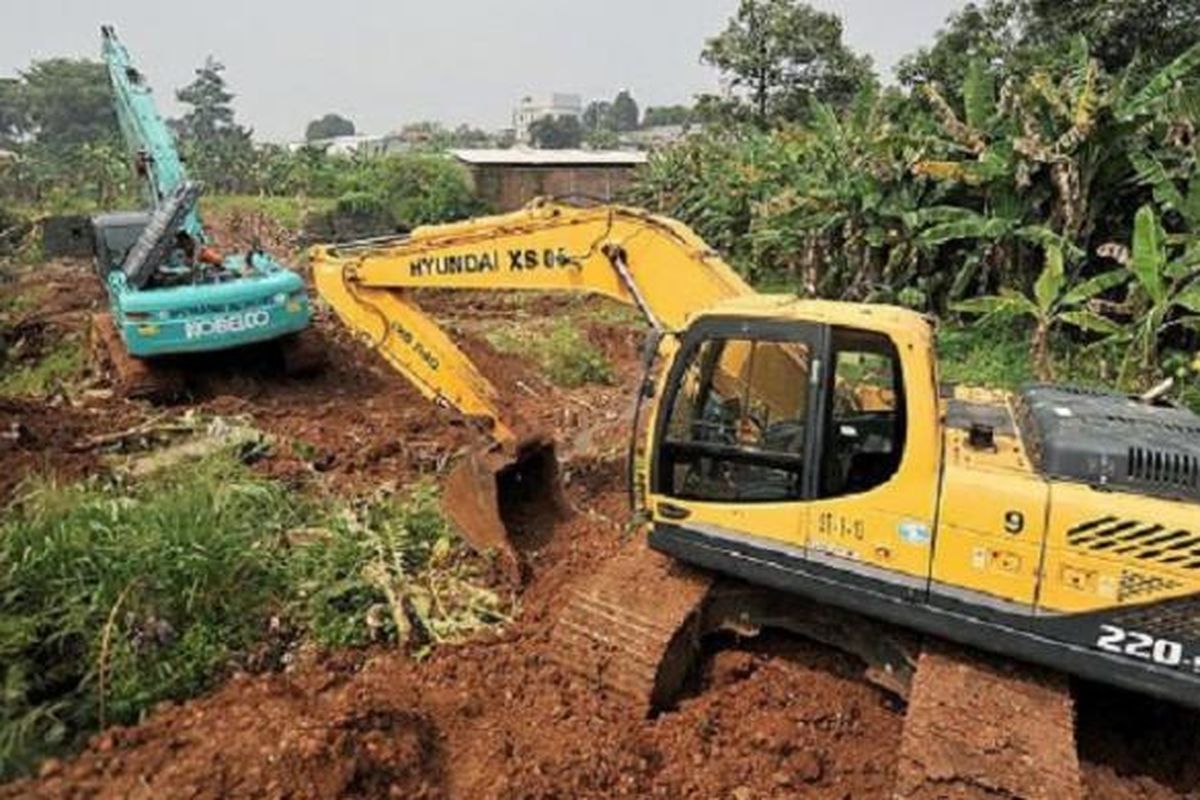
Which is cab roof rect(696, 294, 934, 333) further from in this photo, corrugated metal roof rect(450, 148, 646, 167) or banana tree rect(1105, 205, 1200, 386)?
corrugated metal roof rect(450, 148, 646, 167)

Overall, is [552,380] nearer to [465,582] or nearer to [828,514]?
[465,582]

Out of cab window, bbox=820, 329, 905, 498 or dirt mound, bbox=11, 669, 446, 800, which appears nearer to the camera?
dirt mound, bbox=11, 669, 446, 800

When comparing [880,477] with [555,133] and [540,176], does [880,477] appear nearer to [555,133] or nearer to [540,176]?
[540,176]

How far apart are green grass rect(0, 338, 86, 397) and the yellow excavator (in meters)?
7.71

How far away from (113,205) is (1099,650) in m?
29.8

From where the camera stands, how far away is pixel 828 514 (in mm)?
4371

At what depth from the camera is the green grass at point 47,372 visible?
10.1 m

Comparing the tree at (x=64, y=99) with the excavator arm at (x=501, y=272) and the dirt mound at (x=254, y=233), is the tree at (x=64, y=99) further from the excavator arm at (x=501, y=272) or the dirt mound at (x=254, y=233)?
the excavator arm at (x=501, y=272)

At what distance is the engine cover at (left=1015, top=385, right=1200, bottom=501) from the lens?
3984 millimetres

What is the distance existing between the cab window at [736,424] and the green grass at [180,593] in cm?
144

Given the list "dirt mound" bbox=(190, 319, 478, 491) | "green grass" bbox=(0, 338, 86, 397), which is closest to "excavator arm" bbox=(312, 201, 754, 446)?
"dirt mound" bbox=(190, 319, 478, 491)

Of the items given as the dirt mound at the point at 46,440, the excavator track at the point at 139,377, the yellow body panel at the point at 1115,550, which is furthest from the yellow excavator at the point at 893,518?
the excavator track at the point at 139,377

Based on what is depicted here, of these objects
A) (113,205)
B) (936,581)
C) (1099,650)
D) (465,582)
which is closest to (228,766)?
(465,582)

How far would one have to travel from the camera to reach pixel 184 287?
30.3 feet
